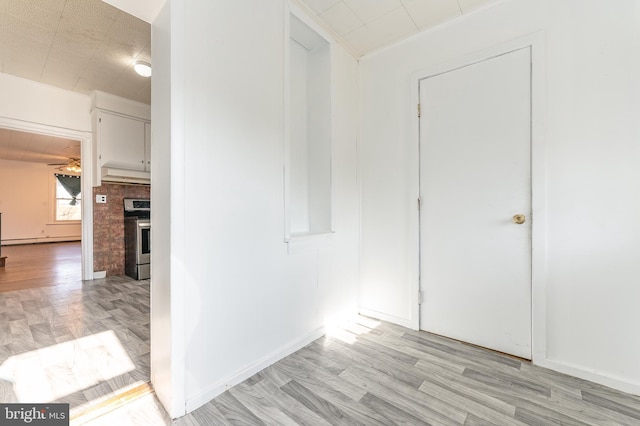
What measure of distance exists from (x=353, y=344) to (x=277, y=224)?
116cm

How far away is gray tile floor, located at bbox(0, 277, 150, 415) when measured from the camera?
1578 mm

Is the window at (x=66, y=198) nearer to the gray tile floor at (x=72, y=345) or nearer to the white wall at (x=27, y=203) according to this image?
the white wall at (x=27, y=203)

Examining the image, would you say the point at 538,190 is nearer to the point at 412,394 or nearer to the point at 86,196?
the point at 412,394

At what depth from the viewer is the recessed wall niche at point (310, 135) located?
253 centimetres

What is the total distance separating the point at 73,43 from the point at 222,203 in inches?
111

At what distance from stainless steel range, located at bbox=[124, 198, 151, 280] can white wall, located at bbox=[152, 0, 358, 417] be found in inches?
115

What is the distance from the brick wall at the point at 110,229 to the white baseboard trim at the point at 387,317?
3.94 meters

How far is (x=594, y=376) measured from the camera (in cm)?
168

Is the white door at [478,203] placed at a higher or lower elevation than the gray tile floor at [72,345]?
higher

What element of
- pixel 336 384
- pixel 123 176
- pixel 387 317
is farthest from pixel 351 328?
pixel 123 176

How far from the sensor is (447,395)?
1.56 meters

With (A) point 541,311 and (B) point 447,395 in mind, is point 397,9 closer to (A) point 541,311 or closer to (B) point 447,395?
(A) point 541,311

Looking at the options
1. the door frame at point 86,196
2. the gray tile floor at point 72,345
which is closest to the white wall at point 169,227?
the gray tile floor at point 72,345

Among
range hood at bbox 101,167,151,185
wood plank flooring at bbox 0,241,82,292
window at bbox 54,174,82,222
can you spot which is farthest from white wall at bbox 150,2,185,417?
window at bbox 54,174,82,222
